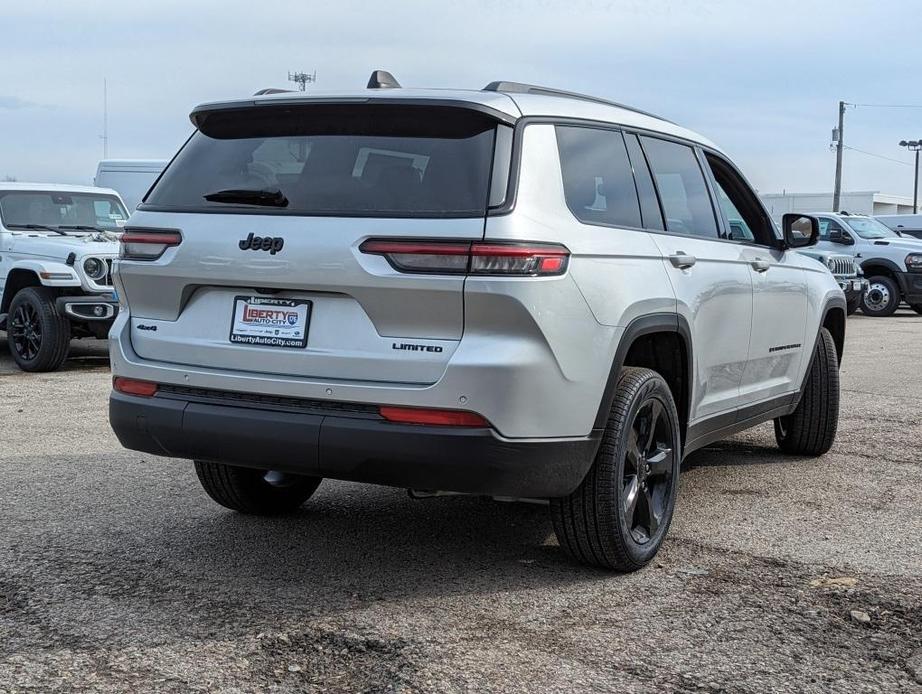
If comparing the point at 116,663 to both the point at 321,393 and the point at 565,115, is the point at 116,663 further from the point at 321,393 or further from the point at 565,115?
the point at 565,115

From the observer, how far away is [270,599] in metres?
4.30

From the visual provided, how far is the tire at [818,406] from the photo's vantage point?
23.3 feet

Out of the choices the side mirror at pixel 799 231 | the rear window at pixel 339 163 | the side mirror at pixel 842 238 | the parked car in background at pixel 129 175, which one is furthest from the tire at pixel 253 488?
the side mirror at pixel 842 238

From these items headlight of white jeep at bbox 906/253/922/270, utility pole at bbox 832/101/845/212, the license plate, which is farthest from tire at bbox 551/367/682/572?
utility pole at bbox 832/101/845/212

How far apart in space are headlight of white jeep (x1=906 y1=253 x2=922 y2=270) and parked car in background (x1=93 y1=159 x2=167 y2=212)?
13.1 m

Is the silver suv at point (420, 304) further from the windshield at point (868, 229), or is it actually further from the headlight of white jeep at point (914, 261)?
the windshield at point (868, 229)

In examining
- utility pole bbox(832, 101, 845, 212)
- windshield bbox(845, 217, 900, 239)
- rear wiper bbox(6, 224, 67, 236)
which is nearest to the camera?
rear wiper bbox(6, 224, 67, 236)

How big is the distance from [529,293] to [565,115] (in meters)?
0.91

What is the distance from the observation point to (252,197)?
4352 millimetres

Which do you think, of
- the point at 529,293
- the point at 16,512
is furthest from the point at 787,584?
the point at 16,512

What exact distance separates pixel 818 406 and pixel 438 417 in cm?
380

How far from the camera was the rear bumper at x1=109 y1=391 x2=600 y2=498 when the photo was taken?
3.98 metres

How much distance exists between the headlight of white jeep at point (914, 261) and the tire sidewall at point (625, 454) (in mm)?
18273

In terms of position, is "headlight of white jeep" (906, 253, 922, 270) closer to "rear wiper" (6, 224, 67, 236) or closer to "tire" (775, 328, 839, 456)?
"rear wiper" (6, 224, 67, 236)
